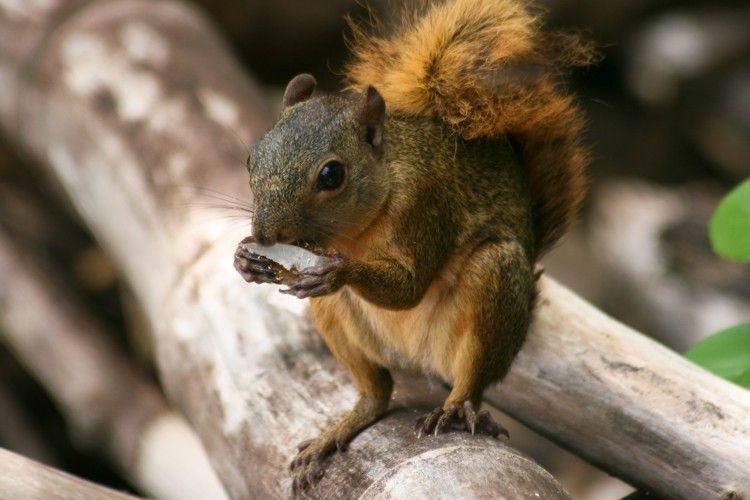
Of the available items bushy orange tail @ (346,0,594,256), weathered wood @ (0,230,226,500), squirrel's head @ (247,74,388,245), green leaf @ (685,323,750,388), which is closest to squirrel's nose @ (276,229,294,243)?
squirrel's head @ (247,74,388,245)

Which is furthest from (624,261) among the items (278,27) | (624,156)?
(278,27)

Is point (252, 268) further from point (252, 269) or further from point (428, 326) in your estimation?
point (428, 326)

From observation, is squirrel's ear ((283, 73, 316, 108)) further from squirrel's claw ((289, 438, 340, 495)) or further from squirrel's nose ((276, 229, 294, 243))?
squirrel's claw ((289, 438, 340, 495))

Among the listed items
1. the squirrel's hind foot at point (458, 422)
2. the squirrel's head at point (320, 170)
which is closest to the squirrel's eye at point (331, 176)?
the squirrel's head at point (320, 170)

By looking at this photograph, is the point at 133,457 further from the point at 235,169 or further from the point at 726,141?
the point at 726,141

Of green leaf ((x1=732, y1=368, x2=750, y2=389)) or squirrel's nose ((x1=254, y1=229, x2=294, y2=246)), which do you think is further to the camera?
green leaf ((x1=732, y1=368, x2=750, y2=389))

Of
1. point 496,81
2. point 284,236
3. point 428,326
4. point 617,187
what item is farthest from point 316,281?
point 617,187
